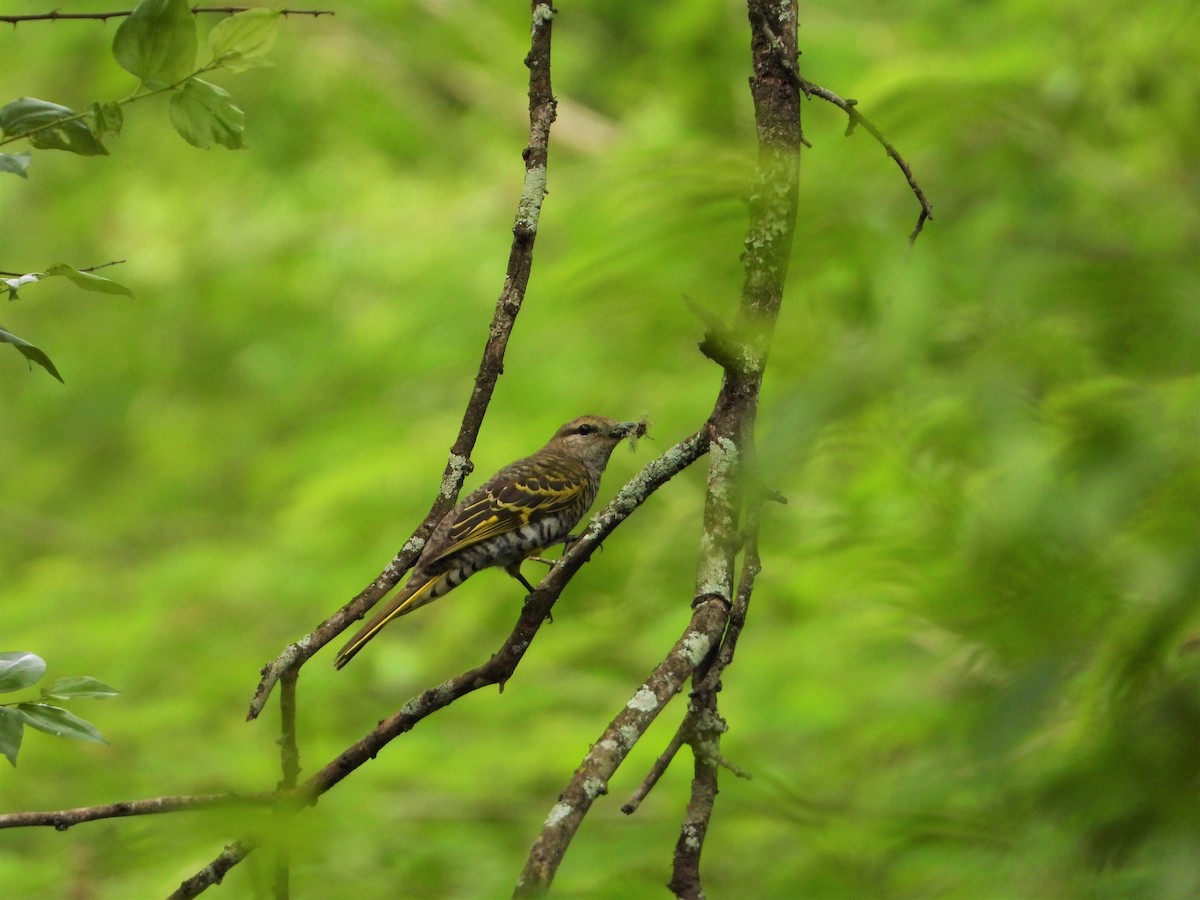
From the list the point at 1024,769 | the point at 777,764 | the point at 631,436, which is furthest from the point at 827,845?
the point at 777,764

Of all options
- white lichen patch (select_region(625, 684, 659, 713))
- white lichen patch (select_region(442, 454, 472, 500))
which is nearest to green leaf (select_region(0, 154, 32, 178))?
white lichen patch (select_region(442, 454, 472, 500))

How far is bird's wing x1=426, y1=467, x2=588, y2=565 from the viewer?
5004mm

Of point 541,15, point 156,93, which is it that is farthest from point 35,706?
point 541,15

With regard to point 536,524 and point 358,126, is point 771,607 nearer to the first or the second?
point 536,524

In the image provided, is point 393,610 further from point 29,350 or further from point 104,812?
point 29,350

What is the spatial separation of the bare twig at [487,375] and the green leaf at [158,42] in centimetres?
64

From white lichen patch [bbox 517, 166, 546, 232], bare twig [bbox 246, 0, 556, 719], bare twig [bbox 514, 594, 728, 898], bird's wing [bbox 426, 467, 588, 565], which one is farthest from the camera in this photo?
bird's wing [bbox 426, 467, 588, 565]

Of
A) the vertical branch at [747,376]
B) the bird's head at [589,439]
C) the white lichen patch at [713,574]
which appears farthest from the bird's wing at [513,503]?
the white lichen patch at [713,574]

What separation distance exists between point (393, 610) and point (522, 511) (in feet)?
4.01

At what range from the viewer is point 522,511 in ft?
17.1

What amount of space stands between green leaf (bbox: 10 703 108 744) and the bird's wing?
3.02 m

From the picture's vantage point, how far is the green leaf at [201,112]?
2105 millimetres

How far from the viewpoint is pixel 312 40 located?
397 inches

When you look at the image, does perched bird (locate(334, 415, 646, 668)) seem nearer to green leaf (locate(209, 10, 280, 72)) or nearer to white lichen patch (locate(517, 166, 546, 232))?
white lichen patch (locate(517, 166, 546, 232))
